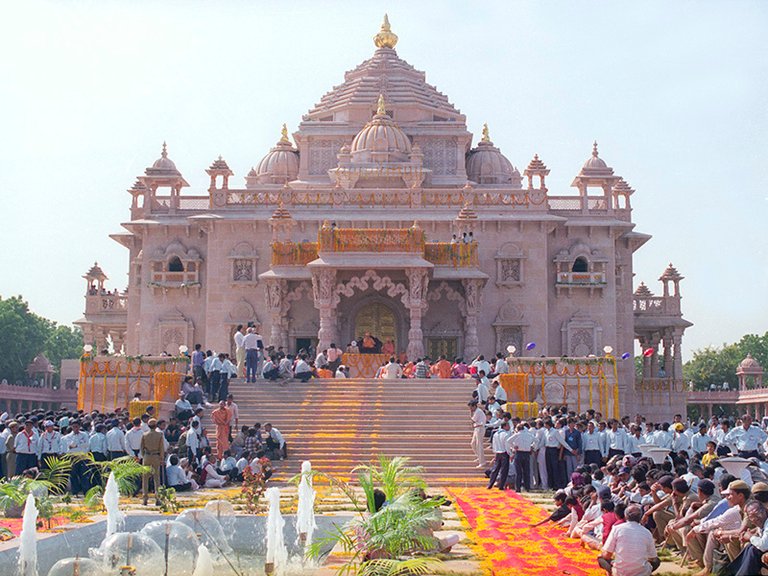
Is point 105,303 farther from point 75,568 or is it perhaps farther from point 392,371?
point 75,568

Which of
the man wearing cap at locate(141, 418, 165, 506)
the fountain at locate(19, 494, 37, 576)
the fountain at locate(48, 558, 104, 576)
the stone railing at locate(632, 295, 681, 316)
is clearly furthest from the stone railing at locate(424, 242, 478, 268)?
the fountain at locate(48, 558, 104, 576)

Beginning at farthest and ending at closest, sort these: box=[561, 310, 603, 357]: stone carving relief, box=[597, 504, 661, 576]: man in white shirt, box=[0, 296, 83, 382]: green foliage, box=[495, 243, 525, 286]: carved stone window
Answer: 1. box=[0, 296, 83, 382]: green foliage
2. box=[561, 310, 603, 357]: stone carving relief
3. box=[495, 243, 525, 286]: carved stone window
4. box=[597, 504, 661, 576]: man in white shirt

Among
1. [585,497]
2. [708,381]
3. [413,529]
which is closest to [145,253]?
[585,497]

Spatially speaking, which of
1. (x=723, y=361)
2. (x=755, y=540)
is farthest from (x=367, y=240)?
(x=723, y=361)

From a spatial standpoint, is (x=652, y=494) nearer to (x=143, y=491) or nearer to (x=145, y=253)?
(x=143, y=491)

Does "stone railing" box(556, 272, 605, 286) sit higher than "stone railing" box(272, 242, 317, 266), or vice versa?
"stone railing" box(272, 242, 317, 266)

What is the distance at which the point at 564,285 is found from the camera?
119 feet

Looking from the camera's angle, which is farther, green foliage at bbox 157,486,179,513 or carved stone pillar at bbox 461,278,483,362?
carved stone pillar at bbox 461,278,483,362

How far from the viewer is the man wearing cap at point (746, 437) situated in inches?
796

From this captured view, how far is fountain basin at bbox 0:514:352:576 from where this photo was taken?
37.9 feet

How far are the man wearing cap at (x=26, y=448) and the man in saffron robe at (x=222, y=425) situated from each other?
395cm

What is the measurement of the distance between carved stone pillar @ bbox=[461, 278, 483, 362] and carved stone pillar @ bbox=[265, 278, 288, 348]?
5785 mm

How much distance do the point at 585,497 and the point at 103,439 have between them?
9247 millimetres

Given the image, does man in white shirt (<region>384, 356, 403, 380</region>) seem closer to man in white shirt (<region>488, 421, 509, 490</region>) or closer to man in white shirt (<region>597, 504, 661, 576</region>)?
man in white shirt (<region>488, 421, 509, 490</region>)
